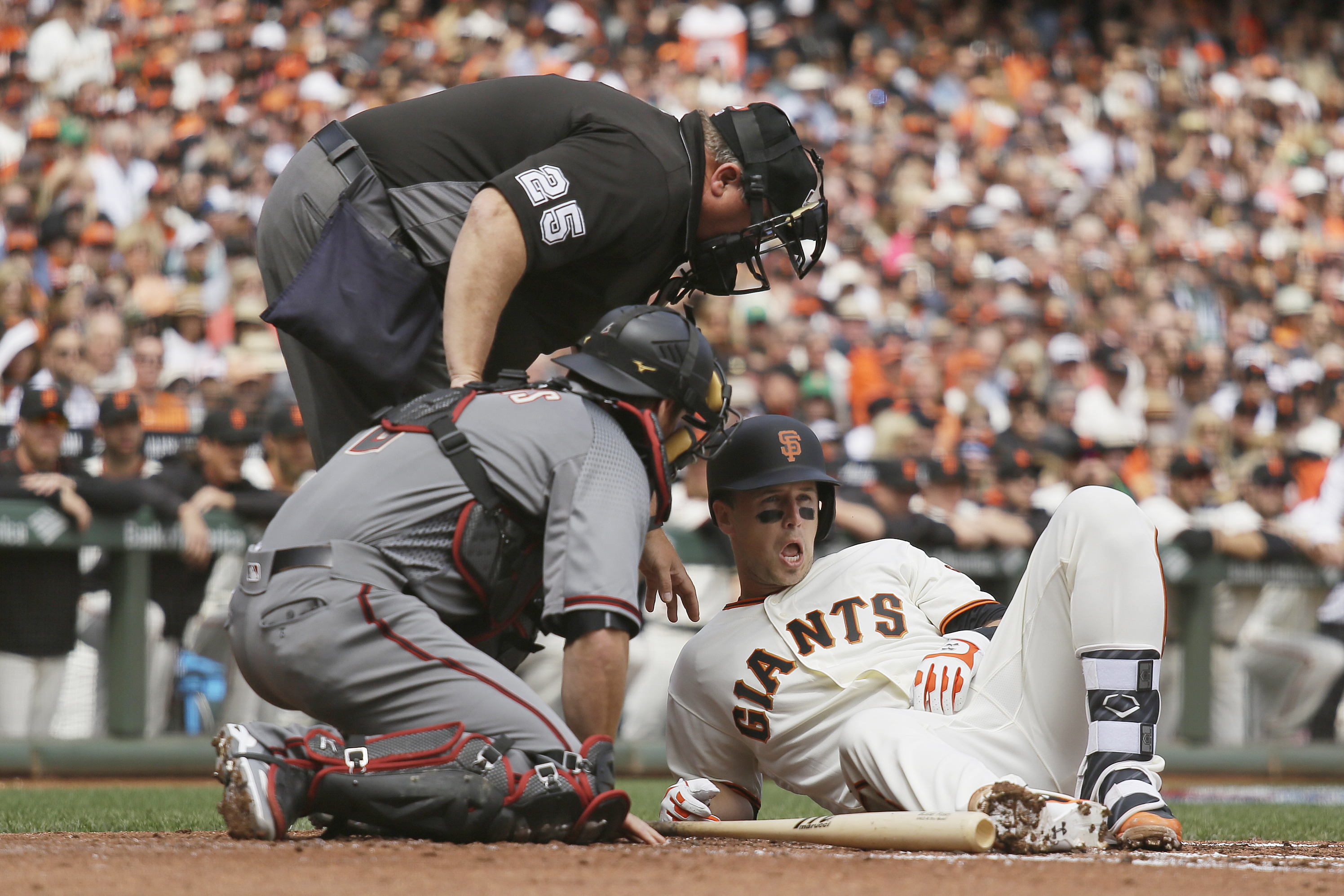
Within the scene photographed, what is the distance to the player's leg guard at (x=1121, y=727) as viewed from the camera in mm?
3012

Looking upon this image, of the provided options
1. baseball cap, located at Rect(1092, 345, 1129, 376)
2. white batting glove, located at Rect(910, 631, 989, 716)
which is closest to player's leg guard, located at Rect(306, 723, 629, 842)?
white batting glove, located at Rect(910, 631, 989, 716)

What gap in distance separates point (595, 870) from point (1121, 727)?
3.89 ft

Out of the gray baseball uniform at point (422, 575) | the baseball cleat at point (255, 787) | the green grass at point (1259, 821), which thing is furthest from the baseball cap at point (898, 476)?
the baseball cleat at point (255, 787)

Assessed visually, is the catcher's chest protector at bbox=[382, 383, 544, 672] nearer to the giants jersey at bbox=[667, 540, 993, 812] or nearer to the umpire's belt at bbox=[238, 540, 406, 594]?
the umpire's belt at bbox=[238, 540, 406, 594]

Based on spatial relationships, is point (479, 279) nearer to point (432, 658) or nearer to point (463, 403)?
point (463, 403)

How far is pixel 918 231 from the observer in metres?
12.4

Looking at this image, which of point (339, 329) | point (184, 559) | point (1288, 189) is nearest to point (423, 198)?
point (339, 329)

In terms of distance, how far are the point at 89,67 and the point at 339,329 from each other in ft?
29.5

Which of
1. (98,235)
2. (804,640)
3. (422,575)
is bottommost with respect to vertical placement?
(804,640)

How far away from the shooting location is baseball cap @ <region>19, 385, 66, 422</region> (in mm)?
6047

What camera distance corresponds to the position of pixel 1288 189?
565 inches

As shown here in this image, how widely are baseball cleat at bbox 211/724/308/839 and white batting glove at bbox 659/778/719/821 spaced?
3.33 ft

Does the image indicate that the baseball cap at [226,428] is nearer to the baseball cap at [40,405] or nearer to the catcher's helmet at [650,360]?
the baseball cap at [40,405]

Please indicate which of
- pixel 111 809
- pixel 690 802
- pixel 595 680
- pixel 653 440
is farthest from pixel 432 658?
pixel 111 809
